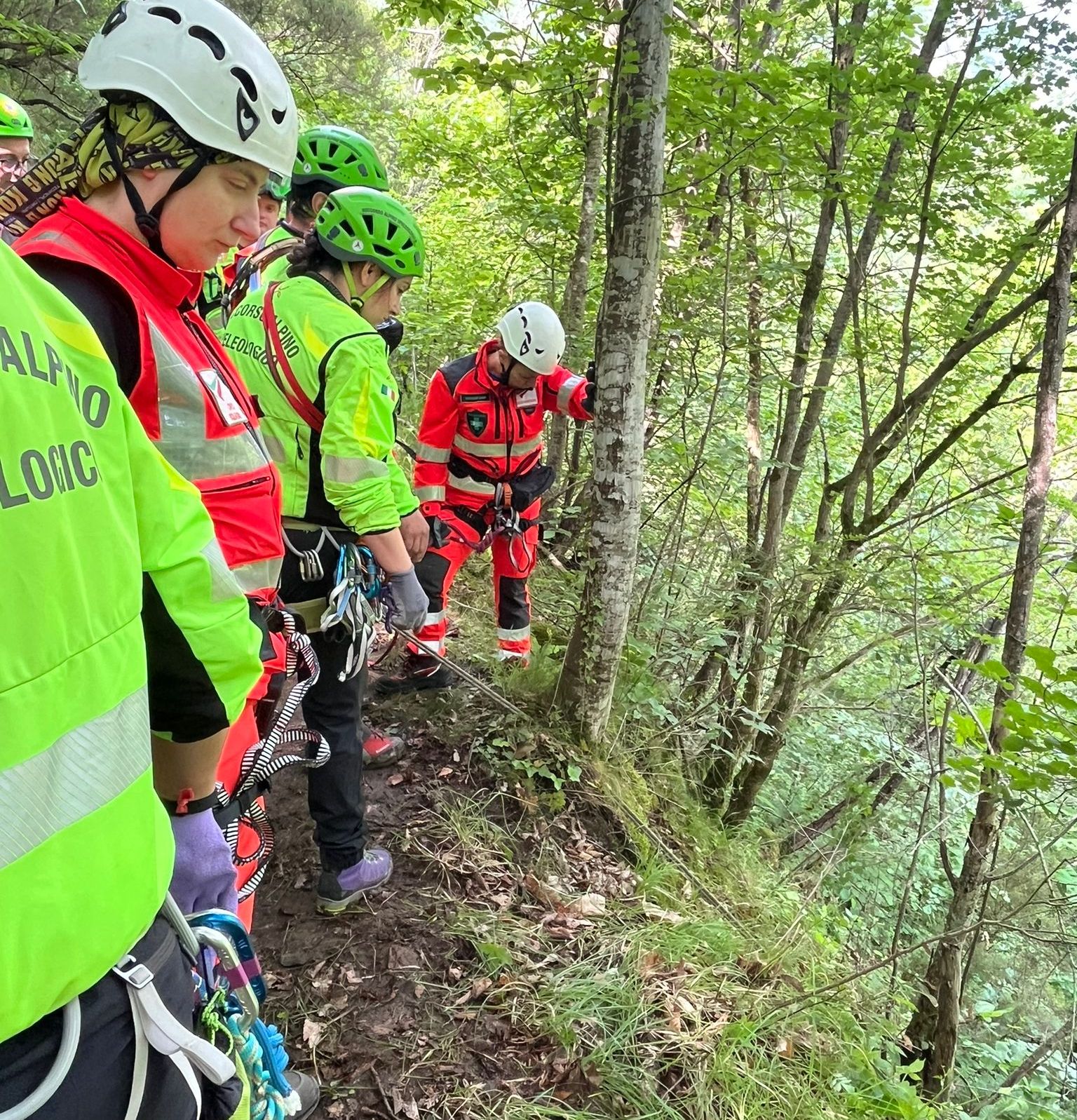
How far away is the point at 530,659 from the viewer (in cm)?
514

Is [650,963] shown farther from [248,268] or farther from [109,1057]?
[248,268]

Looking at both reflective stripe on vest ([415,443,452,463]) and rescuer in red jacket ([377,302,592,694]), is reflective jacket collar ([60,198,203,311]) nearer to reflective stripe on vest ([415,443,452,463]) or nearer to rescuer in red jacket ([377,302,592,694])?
rescuer in red jacket ([377,302,592,694])

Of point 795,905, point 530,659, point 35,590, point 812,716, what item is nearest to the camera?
point 35,590

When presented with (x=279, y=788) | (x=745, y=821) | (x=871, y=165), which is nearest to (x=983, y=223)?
(x=871, y=165)

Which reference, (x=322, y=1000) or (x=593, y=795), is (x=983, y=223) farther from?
(x=322, y=1000)

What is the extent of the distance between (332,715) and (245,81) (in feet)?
6.66

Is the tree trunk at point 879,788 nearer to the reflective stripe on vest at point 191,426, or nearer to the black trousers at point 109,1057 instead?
the reflective stripe on vest at point 191,426

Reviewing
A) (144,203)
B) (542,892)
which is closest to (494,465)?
(542,892)

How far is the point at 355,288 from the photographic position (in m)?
2.73

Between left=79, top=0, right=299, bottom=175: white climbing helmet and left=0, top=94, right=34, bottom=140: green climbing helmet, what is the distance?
3.36m

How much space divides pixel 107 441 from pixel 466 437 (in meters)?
4.00

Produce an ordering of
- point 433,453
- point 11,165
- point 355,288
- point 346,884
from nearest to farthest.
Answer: point 355,288, point 346,884, point 11,165, point 433,453

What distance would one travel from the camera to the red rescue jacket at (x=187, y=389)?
56.7 inches

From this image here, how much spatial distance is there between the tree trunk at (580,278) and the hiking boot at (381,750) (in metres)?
1.96
